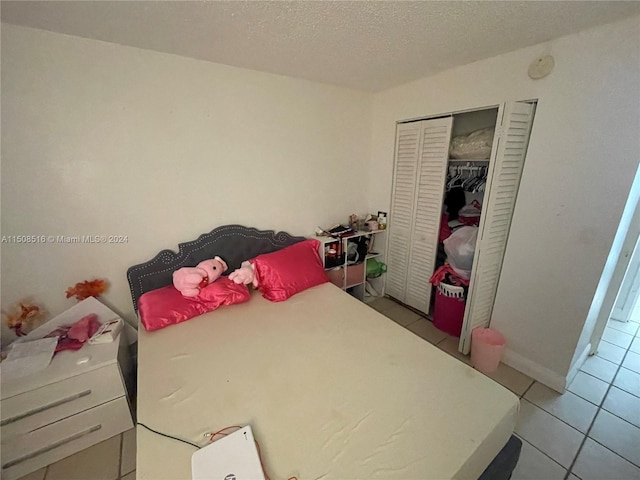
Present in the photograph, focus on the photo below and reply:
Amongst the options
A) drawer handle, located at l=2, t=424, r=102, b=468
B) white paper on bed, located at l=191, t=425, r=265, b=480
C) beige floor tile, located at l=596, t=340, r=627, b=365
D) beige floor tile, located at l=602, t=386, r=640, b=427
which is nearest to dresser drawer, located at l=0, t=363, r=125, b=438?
drawer handle, located at l=2, t=424, r=102, b=468

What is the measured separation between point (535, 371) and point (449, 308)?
70cm

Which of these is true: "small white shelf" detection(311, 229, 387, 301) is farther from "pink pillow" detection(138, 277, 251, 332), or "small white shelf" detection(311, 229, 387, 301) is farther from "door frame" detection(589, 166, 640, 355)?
"door frame" detection(589, 166, 640, 355)

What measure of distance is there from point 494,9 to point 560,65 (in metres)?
0.66

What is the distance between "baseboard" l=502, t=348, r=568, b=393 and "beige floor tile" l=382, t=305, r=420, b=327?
80 cm

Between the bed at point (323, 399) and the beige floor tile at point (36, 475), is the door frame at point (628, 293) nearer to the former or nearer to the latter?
the bed at point (323, 399)

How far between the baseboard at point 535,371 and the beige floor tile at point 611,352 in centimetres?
68

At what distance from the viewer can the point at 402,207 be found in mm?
2682

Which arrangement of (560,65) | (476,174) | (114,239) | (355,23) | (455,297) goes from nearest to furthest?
(355,23) → (560,65) → (114,239) → (455,297) → (476,174)

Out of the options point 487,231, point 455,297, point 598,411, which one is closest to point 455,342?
point 455,297

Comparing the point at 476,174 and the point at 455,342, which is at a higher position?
the point at 476,174

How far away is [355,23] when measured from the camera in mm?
1381

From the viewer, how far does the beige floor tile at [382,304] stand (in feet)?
9.27

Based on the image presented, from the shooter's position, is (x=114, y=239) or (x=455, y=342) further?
(x=455, y=342)

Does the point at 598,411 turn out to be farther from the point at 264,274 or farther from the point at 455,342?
the point at 264,274
